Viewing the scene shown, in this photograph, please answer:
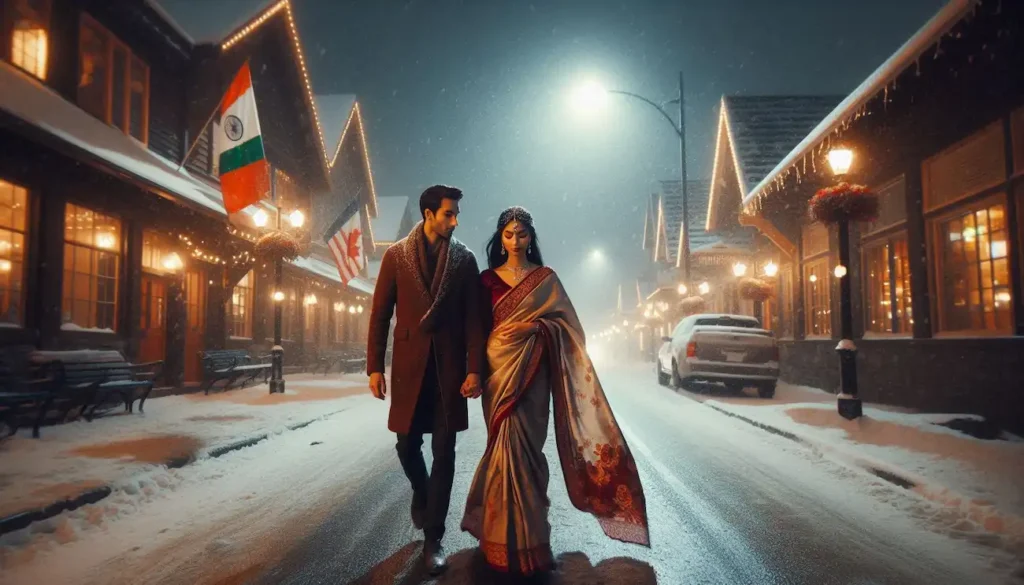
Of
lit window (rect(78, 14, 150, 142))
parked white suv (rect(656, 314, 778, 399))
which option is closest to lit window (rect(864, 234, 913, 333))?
parked white suv (rect(656, 314, 778, 399))

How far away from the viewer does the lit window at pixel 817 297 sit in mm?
15911

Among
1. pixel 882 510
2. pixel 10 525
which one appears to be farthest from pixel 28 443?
pixel 882 510

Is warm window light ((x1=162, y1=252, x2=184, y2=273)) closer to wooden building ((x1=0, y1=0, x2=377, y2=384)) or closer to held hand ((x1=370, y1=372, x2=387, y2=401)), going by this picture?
wooden building ((x1=0, y1=0, x2=377, y2=384))

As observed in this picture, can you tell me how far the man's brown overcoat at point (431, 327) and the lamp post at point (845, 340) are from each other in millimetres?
7592

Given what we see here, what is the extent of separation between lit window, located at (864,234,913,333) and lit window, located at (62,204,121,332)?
543 inches

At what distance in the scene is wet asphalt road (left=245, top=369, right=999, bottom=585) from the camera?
139 inches

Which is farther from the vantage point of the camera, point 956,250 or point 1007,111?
point 956,250

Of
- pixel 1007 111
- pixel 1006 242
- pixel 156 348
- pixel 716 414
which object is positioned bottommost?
pixel 716 414

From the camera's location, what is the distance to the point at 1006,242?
870cm

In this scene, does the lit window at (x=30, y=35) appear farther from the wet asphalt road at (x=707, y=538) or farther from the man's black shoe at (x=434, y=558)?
the man's black shoe at (x=434, y=558)

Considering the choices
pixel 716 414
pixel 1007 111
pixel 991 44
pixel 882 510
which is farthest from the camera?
pixel 716 414

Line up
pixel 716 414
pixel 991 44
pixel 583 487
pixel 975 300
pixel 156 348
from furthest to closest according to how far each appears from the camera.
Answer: pixel 156 348
pixel 716 414
pixel 975 300
pixel 991 44
pixel 583 487

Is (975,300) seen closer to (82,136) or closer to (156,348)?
(82,136)

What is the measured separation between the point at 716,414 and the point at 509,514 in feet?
29.3
